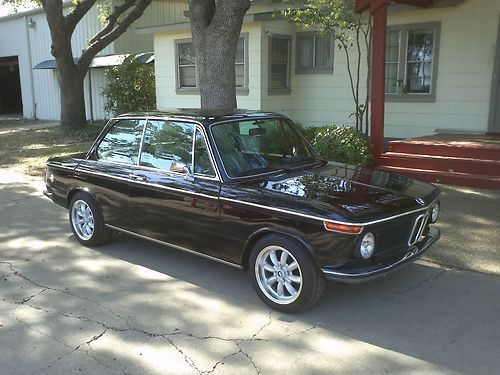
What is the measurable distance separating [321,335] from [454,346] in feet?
3.06

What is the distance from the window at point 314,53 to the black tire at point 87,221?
8.62m

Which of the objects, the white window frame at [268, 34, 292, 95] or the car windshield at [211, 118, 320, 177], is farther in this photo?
the white window frame at [268, 34, 292, 95]

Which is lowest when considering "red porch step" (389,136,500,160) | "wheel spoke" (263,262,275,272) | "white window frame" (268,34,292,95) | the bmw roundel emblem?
"wheel spoke" (263,262,275,272)

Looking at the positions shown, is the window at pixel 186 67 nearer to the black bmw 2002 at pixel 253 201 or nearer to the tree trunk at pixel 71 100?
the tree trunk at pixel 71 100

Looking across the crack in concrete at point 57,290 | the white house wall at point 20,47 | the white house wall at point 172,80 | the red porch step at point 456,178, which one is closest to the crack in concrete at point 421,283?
the crack in concrete at point 57,290

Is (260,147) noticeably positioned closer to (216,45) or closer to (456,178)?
(216,45)

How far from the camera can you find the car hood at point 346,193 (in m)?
3.95

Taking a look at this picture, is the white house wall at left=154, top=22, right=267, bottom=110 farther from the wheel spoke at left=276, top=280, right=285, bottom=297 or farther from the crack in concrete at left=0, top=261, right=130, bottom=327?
the wheel spoke at left=276, top=280, right=285, bottom=297

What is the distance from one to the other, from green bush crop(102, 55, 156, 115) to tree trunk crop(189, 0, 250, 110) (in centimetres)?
919

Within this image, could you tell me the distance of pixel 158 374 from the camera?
3.35m

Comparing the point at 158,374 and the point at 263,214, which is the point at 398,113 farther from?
the point at 158,374

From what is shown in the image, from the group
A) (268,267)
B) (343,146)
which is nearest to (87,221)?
(268,267)

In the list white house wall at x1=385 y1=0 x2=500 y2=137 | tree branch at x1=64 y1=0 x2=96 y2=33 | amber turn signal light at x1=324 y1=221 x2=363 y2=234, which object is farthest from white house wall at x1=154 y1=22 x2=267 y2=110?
amber turn signal light at x1=324 y1=221 x2=363 y2=234

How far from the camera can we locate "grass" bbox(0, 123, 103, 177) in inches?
470
